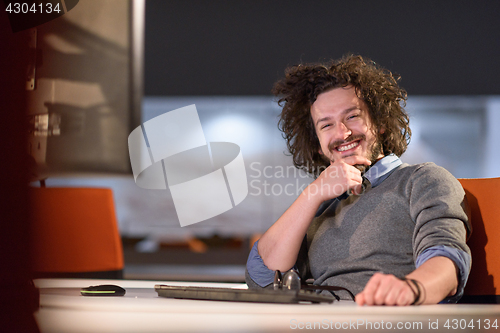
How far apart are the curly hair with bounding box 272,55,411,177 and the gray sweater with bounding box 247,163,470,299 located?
25 centimetres

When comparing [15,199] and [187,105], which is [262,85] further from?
[15,199]

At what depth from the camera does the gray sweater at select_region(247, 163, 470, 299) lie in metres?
0.97

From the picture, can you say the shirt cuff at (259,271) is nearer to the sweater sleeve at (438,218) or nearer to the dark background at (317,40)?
the sweater sleeve at (438,218)

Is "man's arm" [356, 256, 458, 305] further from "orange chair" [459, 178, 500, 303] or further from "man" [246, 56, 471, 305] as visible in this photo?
"orange chair" [459, 178, 500, 303]

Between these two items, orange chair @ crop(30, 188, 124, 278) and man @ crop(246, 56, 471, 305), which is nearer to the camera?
man @ crop(246, 56, 471, 305)

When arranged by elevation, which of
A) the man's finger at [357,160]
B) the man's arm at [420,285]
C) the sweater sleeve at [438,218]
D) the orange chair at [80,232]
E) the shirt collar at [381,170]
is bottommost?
the orange chair at [80,232]

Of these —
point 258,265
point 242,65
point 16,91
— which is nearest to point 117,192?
point 242,65

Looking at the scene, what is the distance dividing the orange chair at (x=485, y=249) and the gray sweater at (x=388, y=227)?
0.16 m

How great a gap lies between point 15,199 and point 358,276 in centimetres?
83

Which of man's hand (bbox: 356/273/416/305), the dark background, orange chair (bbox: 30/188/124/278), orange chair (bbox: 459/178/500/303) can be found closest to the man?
man's hand (bbox: 356/273/416/305)

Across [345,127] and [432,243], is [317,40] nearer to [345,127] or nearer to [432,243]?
[345,127]

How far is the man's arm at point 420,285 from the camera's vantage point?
2.25ft

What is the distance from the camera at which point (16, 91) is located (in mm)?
757

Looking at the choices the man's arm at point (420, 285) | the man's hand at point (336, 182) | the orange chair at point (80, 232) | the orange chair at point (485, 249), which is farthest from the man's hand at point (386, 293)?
the orange chair at point (80, 232)
